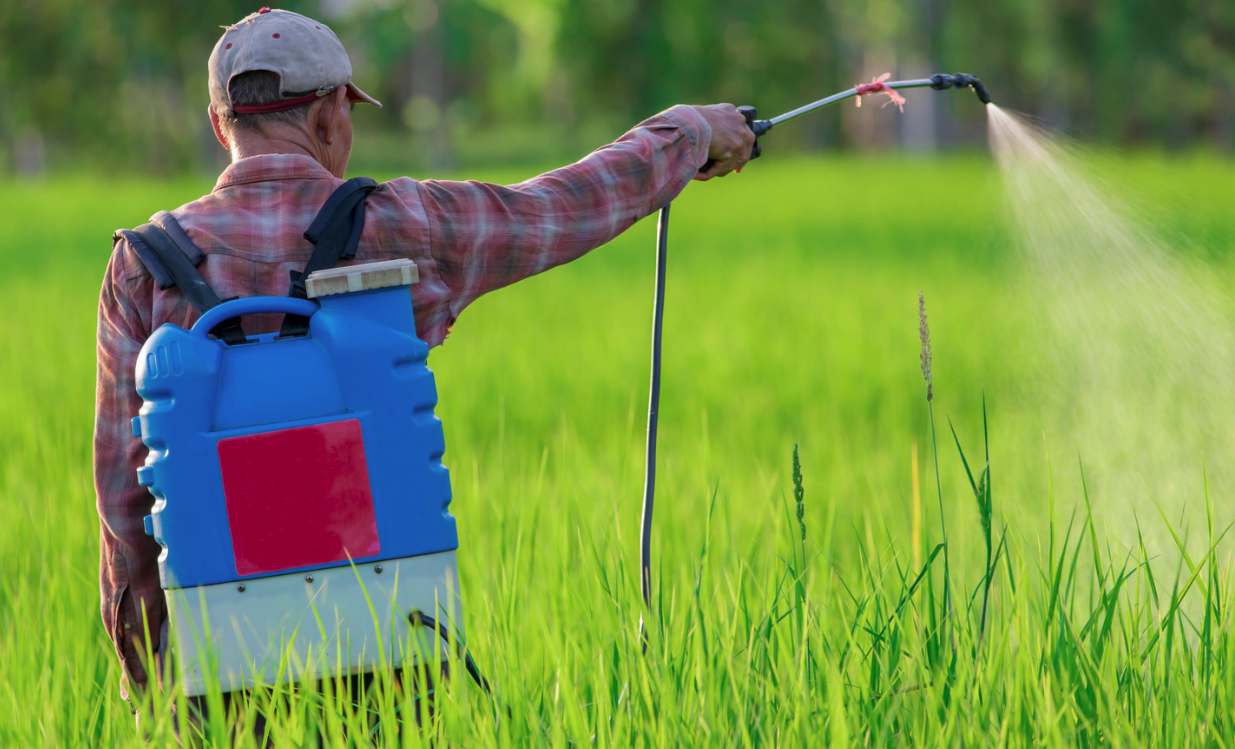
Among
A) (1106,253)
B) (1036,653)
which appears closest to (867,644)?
(1036,653)

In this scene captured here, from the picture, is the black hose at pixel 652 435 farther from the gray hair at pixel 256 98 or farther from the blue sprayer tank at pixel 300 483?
the gray hair at pixel 256 98

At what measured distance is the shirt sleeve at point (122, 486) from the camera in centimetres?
147

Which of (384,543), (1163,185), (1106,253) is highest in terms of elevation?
(1163,185)

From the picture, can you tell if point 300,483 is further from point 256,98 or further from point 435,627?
point 256,98

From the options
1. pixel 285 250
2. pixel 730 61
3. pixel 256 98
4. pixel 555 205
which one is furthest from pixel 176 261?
pixel 730 61

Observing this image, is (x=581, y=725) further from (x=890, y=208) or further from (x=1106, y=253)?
(x=890, y=208)

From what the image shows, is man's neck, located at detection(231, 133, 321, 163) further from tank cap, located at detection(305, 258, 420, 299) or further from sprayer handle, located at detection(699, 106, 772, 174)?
sprayer handle, located at detection(699, 106, 772, 174)

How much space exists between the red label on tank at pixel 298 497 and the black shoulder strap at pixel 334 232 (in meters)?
0.17

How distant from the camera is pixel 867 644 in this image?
191 centimetres

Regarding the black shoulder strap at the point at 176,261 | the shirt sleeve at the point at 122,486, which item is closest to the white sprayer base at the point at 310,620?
the shirt sleeve at the point at 122,486

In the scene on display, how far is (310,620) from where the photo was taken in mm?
1379

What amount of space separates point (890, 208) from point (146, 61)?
19125mm

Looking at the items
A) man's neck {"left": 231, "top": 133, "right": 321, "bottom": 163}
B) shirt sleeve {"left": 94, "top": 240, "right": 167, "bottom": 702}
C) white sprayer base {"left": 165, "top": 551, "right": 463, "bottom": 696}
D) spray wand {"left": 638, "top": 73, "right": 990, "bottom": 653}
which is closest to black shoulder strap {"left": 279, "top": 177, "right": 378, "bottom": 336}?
man's neck {"left": 231, "top": 133, "right": 321, "bottom": 163}

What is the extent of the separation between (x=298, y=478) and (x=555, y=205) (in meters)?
0.53
